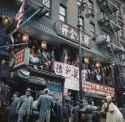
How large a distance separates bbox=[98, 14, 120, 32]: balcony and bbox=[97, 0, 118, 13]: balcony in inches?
27.0

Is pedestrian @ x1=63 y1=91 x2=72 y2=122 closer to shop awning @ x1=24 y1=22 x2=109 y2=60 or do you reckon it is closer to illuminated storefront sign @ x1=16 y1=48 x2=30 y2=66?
illuminated storefront sign @ x1=16 y1=48 x2=30 y2=66

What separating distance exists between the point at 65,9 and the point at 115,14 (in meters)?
8.90

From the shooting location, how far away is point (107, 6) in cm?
3130

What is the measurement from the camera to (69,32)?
23438 millimetres

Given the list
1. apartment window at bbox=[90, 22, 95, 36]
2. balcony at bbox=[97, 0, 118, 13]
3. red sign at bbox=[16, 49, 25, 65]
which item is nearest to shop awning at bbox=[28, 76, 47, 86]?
red sign at bbox=[16, 49, 25, 65]

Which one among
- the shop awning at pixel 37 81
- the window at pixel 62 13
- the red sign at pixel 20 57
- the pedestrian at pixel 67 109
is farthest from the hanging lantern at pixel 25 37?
the window at pixel 62 13

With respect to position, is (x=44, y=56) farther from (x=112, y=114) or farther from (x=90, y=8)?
(x=90, y=8)

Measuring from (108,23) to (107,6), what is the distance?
6.35 feet

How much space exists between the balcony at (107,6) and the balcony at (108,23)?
686mm

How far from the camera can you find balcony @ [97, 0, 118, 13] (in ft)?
102

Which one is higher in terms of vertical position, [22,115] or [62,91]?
[62,91]

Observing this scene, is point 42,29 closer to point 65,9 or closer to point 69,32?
point 69,32

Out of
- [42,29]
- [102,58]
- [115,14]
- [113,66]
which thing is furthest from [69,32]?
[115,14]

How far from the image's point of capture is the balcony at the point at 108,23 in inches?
1186
